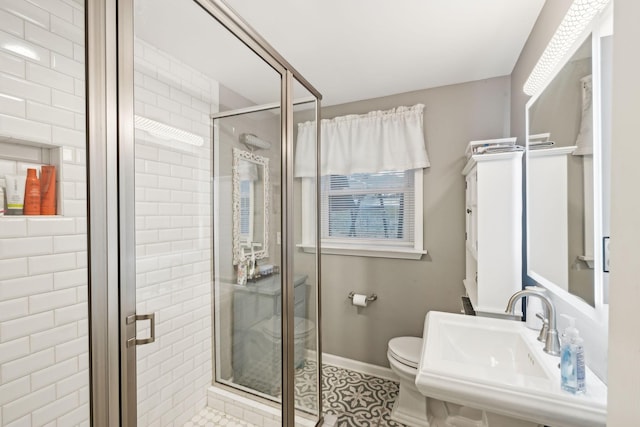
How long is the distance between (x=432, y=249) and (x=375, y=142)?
1.00m

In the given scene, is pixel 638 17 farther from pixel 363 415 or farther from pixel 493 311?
pixel 363 415

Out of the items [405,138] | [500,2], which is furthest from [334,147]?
[500,2]

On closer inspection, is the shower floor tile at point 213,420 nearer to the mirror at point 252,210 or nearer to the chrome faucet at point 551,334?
the mirror at point 252,210

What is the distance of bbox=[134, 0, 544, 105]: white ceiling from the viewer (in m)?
1.13

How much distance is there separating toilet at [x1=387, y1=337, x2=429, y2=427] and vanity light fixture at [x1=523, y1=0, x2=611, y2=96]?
1.69 metres

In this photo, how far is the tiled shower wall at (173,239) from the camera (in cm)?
89

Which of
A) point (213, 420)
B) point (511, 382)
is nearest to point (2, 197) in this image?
point (213, 420)

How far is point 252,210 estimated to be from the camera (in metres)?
1.58

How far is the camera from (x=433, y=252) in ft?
7.54

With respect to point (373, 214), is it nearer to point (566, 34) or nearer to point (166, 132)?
point (566, 34)

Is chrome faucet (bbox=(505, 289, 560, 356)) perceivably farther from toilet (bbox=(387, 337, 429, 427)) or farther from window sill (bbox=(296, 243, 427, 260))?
window sill (bbox=(296, 243, 427, 260))

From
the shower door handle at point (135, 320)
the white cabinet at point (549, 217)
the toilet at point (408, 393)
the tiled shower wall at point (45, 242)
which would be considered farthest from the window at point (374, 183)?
the tiled shower wall at point (45, 242)

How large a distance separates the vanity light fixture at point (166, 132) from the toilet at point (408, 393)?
1.74 metres

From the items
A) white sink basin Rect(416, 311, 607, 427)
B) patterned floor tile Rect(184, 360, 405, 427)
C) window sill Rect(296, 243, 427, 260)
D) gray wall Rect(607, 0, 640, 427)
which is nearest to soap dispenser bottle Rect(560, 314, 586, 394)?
white sink basin Rect(416, 311, 607, 427)
